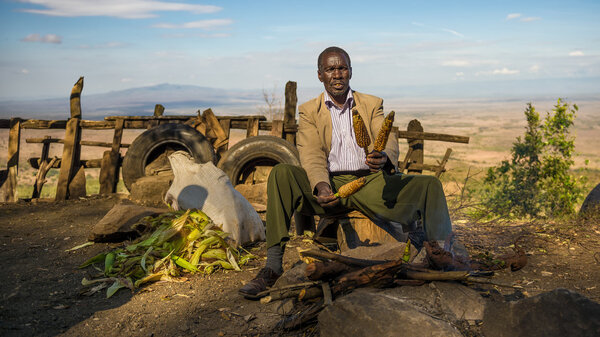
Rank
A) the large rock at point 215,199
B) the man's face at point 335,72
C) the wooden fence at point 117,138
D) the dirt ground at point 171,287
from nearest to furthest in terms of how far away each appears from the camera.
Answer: the dirt ground at point 171,287
the man's face at point 335,72
the large rock at point 215,199
the wooden fence at point 117,138

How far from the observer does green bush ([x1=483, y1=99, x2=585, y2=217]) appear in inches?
349

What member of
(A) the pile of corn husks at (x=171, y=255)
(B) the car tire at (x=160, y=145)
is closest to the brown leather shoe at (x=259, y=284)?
(A) the pile of corn husks at (x=171, y=255)

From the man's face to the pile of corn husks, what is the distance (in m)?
1.78

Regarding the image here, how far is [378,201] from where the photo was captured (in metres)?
4.06

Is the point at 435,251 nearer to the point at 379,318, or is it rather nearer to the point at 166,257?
the point at 379,318

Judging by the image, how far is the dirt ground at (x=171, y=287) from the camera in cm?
344

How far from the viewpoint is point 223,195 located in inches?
214

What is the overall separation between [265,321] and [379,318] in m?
0.93

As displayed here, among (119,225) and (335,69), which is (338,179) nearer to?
(335,69)

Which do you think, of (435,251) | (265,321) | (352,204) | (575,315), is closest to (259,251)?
(352,204)

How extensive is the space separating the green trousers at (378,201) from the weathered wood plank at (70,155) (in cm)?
645

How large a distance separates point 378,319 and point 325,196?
1.40 metres

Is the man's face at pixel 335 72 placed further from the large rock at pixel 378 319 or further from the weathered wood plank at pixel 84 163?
the weathered wood plank at pixel 84 163

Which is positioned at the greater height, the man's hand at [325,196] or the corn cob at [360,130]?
the corn cob at [360,130]
